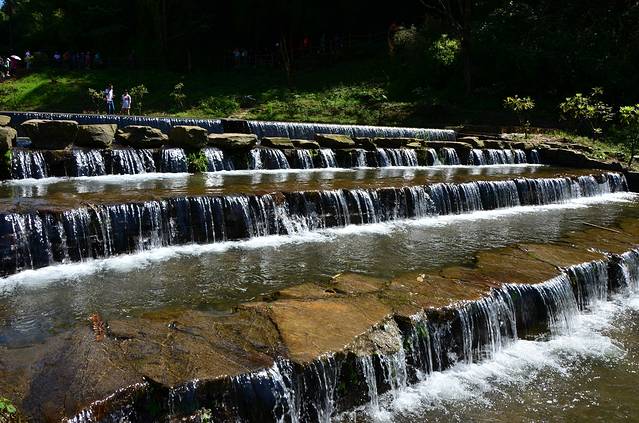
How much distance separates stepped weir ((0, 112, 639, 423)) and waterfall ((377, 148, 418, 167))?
217 cm

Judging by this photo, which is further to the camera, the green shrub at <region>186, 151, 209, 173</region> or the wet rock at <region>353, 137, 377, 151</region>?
the wet rock at <region>353, 137, 377, 151</region>

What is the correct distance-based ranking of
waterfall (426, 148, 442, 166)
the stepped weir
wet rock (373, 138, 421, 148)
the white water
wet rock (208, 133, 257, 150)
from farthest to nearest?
wet rock (373, 138, 421, 148) → waterfall (426, 148, 442, 166) → wet rock (208, 133, 257, 150) → the white water → the stepped weir

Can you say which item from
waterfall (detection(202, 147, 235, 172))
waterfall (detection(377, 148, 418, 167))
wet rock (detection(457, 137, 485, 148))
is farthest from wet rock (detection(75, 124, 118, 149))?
wet rock (detection(457, 137, 485, 148))

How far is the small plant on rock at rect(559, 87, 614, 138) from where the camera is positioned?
18906mm

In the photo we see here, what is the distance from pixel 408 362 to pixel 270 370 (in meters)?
1.68

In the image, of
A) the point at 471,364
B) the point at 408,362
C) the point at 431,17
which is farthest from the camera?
the point at 431,17

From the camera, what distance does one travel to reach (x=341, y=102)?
27.7 meters

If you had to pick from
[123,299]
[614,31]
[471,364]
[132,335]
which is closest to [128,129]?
[123,299]

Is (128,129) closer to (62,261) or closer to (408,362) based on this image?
(62,261)

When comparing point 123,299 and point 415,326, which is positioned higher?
point 123,299

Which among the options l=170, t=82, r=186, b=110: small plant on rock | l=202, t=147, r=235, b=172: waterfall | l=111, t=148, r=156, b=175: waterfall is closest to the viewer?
l=111, t=148, r=156, b=175: waterfall

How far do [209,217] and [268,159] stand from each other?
5.95 m

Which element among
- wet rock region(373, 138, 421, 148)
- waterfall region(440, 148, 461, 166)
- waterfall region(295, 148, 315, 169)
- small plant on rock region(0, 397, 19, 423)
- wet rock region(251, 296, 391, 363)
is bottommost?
wet rock region(251, 296, 391, 363)

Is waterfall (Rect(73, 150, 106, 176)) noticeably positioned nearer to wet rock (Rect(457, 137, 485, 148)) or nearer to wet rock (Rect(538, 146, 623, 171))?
wet rock (Rect(457, 137, 485, 148))
